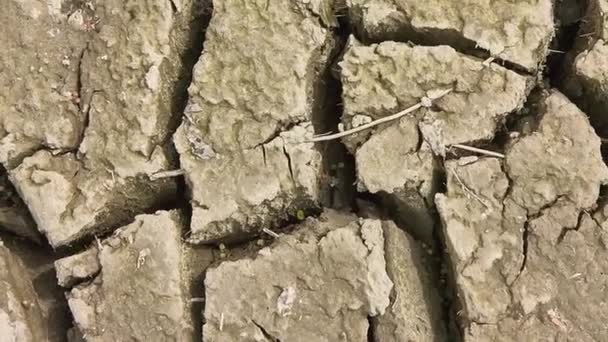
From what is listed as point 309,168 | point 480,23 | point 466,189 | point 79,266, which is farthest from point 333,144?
point 79,266

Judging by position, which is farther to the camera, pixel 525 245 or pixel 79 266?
pixel 79 266

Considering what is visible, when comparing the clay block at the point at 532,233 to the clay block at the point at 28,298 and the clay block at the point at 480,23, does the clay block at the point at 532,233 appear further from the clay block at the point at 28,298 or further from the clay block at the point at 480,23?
the clay block at the point at 28,298

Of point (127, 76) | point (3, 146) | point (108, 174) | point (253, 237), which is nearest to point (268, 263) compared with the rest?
point (253, 237)

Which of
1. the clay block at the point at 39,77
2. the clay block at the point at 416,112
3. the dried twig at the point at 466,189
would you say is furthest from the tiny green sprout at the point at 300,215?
the clay block at the point at 39,77

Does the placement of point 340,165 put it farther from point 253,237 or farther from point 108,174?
point 108,174

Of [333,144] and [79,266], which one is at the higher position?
[333,144]

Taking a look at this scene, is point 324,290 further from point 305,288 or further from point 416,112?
point 416,112

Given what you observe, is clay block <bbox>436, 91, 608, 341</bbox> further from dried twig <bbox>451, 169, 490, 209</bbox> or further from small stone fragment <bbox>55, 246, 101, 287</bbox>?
small stone fragment <bbox>55, 246, 101, 287</bbox>
